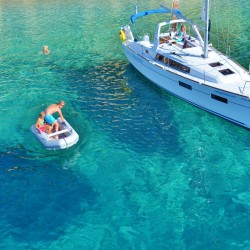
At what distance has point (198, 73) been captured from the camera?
2428 centimetres

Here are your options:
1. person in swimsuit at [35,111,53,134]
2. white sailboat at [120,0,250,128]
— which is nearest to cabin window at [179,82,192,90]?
white sailboat at [120,0,250,128]

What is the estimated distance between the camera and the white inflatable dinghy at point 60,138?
20609 mm

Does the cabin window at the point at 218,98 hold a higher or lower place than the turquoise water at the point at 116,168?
higher

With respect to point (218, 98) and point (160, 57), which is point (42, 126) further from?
point (218, 98)

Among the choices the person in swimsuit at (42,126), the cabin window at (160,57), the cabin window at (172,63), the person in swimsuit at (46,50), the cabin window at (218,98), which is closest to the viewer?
the person in swimsuit at (42,126)

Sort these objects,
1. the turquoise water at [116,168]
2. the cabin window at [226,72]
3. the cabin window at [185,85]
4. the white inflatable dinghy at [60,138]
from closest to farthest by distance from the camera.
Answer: the turquoise water at [116,168] → the white inflatable dinghy at [60,138] → the cabin window at [226,72] → the cabin window at [185,85]

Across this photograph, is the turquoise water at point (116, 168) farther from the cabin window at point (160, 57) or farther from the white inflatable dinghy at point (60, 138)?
the cabin window at point (160, 57)

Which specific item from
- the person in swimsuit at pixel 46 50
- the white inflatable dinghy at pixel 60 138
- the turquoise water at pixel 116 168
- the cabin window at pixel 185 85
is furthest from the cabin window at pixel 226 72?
the person in swimsuit at pixel 46 50

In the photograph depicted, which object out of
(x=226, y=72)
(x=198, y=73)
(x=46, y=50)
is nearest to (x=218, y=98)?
(x=226, y=72)

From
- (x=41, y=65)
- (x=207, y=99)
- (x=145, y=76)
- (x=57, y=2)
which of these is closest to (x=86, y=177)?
(x=207, y=99)

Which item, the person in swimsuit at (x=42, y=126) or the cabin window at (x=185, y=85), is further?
the cabin window at (x=185, y=85)

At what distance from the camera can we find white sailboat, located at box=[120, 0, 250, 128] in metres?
22.4

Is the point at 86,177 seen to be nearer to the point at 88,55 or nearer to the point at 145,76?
the point at 145,76

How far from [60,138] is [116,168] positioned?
4046 mm
